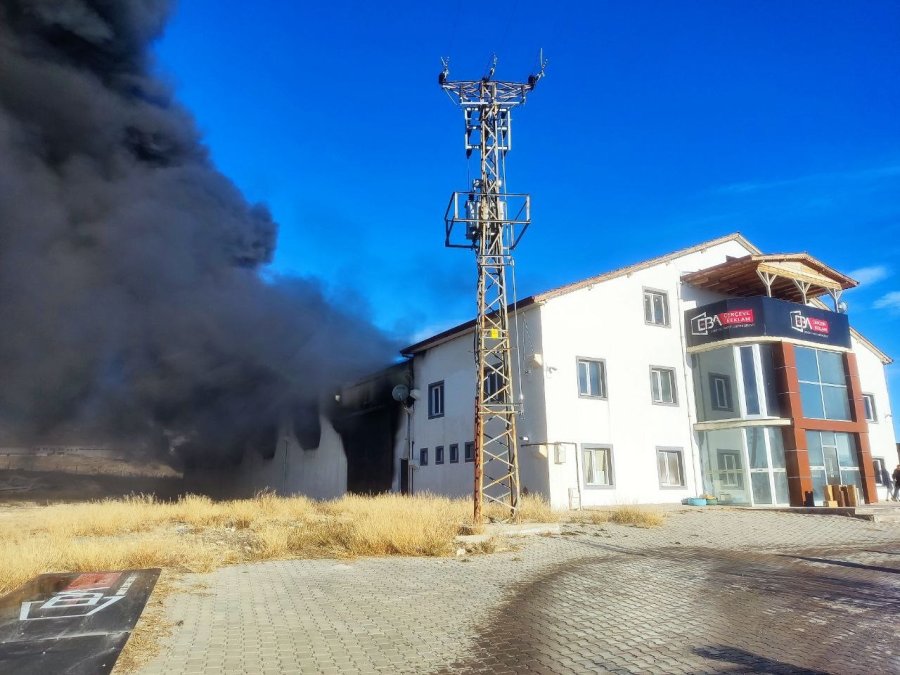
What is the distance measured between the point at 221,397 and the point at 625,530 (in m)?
21.7

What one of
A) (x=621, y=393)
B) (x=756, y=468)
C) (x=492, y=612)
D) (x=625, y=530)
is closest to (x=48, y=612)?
(x=492, y=612)

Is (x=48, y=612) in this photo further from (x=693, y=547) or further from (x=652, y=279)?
(x=652, y=279)

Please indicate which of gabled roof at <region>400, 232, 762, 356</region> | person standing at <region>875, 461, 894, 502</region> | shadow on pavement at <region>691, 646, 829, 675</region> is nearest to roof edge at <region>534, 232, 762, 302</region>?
gabled roof at <region>400, 232, 762, 356</region>

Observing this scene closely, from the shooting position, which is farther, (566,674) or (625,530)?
(625,530)

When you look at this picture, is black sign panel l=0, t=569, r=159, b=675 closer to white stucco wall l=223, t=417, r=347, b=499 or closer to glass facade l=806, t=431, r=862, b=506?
white stucco wall l=223, t=417, r=347, b=499

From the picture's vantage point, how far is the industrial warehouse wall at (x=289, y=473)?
94.6 ft

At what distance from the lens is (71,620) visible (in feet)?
19.3

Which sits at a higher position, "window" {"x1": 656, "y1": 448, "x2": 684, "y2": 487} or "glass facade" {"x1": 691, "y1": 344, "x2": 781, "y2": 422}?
"glass facade" {"x1": 691, "y1": 344, "x2": 781, "y2": 422}

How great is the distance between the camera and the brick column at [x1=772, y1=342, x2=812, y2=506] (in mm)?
19938

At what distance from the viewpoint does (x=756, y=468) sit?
20.6 m

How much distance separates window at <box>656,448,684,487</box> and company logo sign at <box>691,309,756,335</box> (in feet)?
14.4

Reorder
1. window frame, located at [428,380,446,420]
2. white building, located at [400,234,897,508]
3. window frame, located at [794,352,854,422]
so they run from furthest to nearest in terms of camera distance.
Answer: window frame, located at [428,380,446,420] < window frame, located at [794,352,854,422] < white building, located at [400,234,897,508]

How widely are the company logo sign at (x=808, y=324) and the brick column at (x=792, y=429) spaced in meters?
0.85

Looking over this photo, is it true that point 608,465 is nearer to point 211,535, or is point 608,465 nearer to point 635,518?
point 635,518
